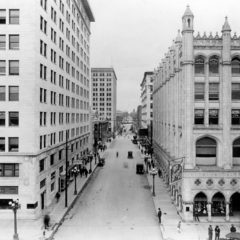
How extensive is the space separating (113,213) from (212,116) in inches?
618

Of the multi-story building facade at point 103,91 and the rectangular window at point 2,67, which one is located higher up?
the multi-story building facade at point 103,91

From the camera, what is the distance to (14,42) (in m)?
36.3

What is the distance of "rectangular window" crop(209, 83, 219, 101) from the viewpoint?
3700cm

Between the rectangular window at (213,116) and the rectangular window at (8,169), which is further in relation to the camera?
the rectangular window at (213,116)

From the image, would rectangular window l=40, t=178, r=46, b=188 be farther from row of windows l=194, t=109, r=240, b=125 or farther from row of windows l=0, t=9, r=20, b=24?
row of windows l=194, t=109, r=240, b=125

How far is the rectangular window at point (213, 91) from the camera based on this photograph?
37000 mm

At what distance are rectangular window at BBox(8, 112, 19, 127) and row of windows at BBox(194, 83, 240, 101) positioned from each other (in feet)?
66.1

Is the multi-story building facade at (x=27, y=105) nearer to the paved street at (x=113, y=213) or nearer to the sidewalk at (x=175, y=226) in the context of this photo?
the paved street at (x=113, y=213)

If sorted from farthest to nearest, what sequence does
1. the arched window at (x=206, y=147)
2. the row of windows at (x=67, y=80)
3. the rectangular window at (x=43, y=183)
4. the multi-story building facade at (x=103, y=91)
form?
the multi-story building facade at (x=103, y=91) < the row of windows at (x=67, y=80) < the rectangular window at (x=43, y=183) < the arched window at (x=206, y=147)

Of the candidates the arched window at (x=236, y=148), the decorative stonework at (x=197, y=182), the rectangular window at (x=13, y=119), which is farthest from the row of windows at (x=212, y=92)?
the rectangular window at (x=13, y=119)

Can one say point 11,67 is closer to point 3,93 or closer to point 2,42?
point 2,42

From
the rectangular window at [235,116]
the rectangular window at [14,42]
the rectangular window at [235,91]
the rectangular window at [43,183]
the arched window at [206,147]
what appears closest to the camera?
the rectangular window at [14,42]

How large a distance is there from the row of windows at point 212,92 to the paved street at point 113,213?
1446cm

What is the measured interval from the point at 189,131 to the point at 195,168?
4168mm
